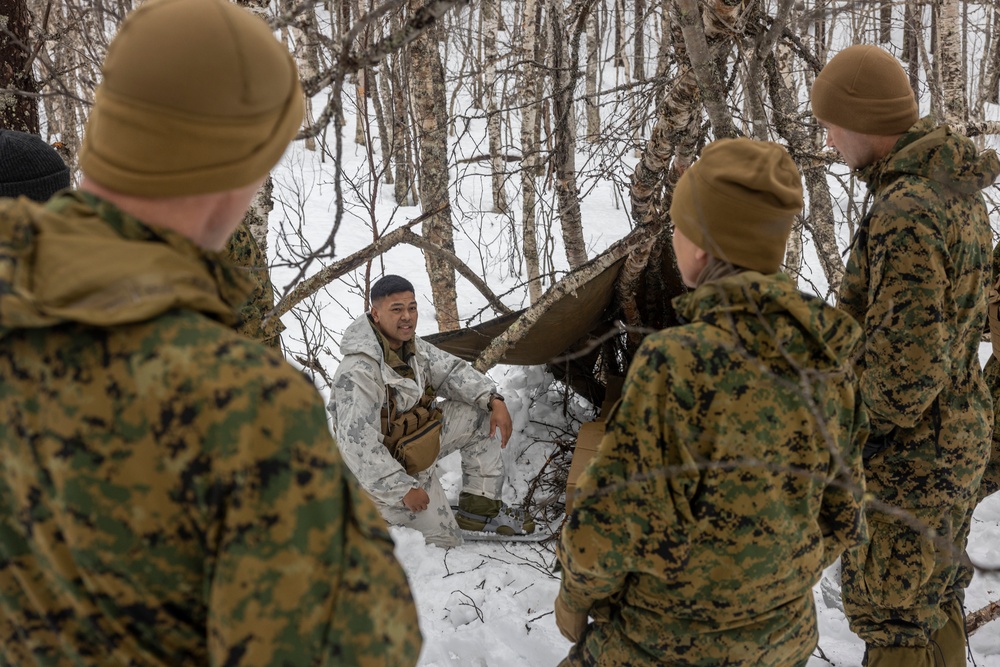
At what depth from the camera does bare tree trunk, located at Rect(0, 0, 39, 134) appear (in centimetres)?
302

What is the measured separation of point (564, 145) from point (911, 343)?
2.64 m

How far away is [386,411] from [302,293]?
724mm

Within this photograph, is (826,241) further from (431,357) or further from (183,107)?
(183,107)

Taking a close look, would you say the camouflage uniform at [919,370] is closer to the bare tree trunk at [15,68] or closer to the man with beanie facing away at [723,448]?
the man with beanie facing away at [723,448]

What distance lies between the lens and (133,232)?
91 cm

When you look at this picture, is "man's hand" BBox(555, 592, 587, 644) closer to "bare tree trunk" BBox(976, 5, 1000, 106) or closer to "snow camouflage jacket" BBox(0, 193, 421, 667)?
"snow camouflage jacket" BBox(0, 193, 421, 667)

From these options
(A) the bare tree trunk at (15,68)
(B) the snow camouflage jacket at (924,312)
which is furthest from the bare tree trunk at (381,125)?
(B) the snow camouflage jacket at (924,312)

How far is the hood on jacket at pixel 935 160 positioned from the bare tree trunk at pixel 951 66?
3431 millimetres

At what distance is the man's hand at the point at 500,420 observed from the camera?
13.3 feet

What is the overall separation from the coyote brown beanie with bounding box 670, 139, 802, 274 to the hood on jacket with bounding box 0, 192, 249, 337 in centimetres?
98

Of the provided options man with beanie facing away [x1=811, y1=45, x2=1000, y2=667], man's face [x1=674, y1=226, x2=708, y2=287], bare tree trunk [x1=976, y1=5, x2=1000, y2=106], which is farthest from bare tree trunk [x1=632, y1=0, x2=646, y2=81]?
man's face [x1=674, y1=226, x2=708, y2=287]

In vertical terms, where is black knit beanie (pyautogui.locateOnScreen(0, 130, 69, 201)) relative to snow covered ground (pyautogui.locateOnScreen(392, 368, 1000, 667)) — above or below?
above

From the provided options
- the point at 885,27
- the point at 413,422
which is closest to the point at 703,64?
the point at 413,422

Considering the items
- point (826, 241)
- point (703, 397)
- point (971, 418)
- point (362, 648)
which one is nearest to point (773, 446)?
point (703, 397)
